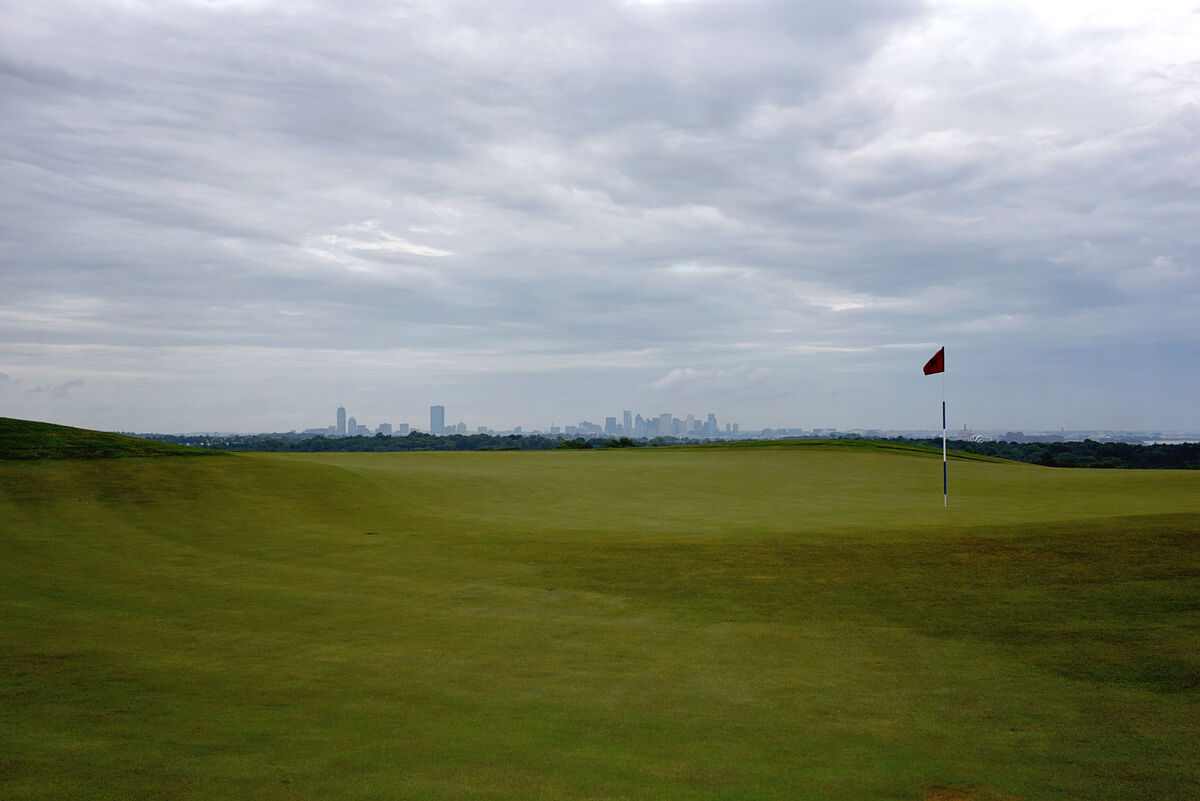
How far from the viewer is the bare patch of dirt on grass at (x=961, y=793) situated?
4.65m

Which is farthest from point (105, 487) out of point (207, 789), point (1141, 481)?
point (1141, 481)

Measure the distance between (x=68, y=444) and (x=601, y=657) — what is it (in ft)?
72.8

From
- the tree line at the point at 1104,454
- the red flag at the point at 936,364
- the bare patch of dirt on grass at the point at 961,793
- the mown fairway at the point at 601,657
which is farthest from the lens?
the tree line at the point at 1104,454

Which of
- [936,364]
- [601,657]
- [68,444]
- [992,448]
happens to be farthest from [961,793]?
[992,448]

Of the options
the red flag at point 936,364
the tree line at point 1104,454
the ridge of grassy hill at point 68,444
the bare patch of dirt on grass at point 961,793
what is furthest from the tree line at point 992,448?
the bare patch of dirt on grass at point 961,793

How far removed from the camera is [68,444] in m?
23.1

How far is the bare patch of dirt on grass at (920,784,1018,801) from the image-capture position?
183 inches

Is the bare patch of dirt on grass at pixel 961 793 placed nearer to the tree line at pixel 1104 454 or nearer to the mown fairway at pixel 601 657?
the mown fairway at pixel 601 657

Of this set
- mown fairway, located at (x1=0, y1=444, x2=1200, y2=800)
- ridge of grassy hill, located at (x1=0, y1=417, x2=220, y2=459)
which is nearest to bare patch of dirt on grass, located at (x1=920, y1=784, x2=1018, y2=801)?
mown fairway, located at (x1=0, y1=444, x2=1200, y2=800)

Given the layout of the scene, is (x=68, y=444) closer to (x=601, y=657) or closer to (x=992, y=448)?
(x=601, y=657)

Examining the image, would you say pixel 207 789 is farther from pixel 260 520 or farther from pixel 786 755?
pixel 260 520

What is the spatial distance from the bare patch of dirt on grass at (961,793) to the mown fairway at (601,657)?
24 mm

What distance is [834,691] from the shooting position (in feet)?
22.0

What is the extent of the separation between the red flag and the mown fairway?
4.91 meters
